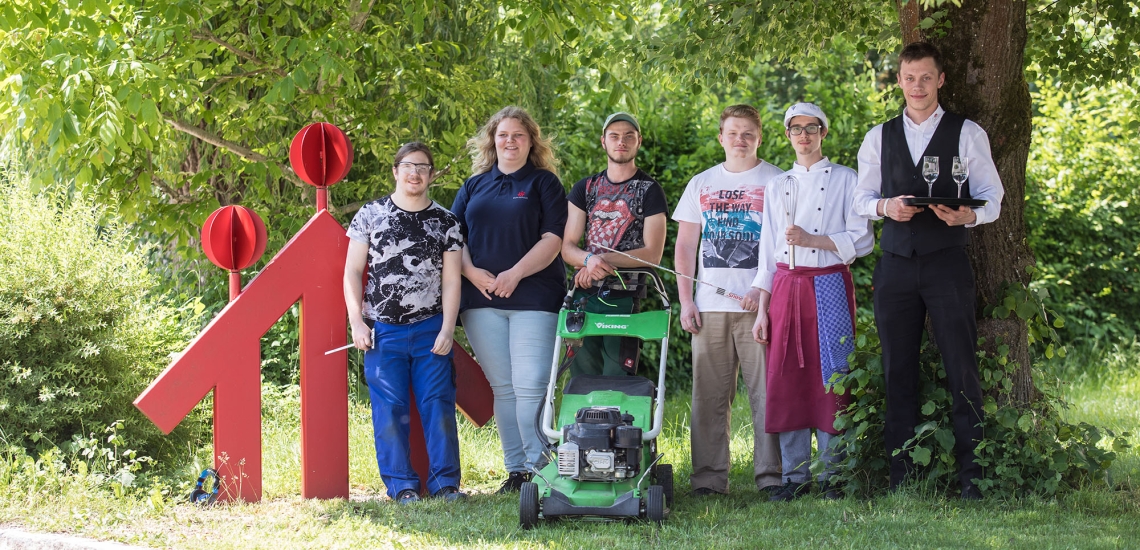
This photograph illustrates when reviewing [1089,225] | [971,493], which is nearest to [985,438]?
[971,493]

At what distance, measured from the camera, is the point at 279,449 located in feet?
21.7

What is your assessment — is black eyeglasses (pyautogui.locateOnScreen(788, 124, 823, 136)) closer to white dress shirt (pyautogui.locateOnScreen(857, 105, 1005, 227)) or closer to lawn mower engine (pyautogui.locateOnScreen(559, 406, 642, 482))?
white dress shirt (pyautogui.locateOnScreen(857, 105, 1005, 227))

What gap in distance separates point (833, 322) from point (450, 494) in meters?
2.08

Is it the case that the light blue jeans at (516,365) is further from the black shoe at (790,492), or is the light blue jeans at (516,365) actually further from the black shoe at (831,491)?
the black shoe at (831,491)

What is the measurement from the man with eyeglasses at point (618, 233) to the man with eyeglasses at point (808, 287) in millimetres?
586

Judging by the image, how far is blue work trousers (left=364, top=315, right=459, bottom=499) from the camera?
530 centimetres

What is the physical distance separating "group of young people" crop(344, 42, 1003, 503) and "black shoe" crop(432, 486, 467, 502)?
0.01 m

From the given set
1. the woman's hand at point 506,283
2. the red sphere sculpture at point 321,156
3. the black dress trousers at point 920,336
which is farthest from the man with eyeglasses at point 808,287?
the red sphere sculpture at point 321,156

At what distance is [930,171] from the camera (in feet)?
15.0

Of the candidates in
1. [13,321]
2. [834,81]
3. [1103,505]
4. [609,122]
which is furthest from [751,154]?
[834,81]

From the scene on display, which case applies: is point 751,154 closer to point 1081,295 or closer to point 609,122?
point 609,122

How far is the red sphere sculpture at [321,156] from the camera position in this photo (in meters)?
5.48

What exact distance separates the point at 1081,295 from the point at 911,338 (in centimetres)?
637

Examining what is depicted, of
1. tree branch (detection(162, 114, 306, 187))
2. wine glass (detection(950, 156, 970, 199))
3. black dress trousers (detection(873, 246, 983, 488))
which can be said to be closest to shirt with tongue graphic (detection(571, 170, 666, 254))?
black dress trousers (detection(873, 246, 983, 488))
